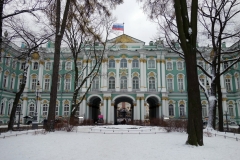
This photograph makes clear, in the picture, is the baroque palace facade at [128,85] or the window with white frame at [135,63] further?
the window with white frame at [135,63]

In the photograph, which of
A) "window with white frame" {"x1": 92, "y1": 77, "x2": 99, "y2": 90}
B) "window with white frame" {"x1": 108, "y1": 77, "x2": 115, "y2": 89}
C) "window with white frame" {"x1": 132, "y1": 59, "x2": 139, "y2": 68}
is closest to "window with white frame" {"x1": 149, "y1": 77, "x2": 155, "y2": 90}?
"window with white frame" {"x1": 132, "y1": 59, "x2": 139, "y2": 68}

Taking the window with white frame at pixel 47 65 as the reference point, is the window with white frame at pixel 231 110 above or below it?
below

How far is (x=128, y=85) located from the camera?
31828mm

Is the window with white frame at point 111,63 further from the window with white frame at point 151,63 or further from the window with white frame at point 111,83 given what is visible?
the window with white frame at point 151,63

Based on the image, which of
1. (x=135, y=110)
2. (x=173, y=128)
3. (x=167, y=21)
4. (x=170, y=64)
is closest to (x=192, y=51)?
(x=173, y=128)

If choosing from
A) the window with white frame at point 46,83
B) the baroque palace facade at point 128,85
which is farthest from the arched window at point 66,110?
the window with white frame at point 46,83

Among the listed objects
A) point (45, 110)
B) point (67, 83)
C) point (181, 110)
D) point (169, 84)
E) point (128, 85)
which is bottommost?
point (45, 110)

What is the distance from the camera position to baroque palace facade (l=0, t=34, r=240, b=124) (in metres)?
30.8

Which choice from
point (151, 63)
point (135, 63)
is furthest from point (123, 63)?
point (151, 63)

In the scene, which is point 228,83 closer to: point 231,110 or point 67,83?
point 231,110

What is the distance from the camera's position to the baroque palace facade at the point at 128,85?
30828 mm

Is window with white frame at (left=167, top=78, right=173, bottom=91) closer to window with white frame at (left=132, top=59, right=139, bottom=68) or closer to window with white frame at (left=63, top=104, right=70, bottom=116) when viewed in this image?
window with white frame at (left=132, top=59, right=139, bottom=68)

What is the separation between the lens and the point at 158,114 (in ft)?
103

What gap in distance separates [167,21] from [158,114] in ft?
61.2
